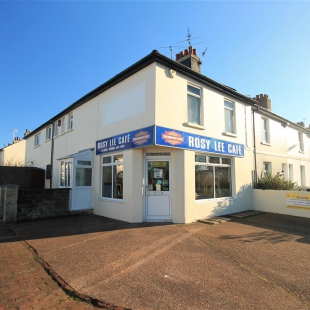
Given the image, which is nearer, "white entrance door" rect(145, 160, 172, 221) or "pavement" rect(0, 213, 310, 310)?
"pavement" rect(0, 213, 310, 310)

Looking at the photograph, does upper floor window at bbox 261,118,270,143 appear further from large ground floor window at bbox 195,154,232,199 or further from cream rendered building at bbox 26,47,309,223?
large ground floor window at bbox 195,154,232,199

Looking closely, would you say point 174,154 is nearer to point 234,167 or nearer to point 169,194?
point 169,194

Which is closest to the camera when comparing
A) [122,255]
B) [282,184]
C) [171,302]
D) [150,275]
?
[171,302]

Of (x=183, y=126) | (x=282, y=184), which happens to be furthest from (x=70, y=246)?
(x=282, y=184)

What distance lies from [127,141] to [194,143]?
254 cm

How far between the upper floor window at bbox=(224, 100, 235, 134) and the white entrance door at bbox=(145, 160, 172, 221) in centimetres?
420

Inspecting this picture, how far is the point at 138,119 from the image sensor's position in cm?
862

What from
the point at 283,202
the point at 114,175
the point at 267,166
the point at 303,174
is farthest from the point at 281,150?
the point at 114,175

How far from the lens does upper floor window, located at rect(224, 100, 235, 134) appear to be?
11126mm

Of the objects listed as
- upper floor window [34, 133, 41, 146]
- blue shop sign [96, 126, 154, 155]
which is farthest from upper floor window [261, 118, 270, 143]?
upper floor window [34, 133, 41, 146]

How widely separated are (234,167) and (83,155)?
7.00 metres

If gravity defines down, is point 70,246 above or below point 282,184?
below

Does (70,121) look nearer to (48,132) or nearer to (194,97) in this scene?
(48,132)

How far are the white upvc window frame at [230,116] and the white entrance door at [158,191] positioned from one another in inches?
164
